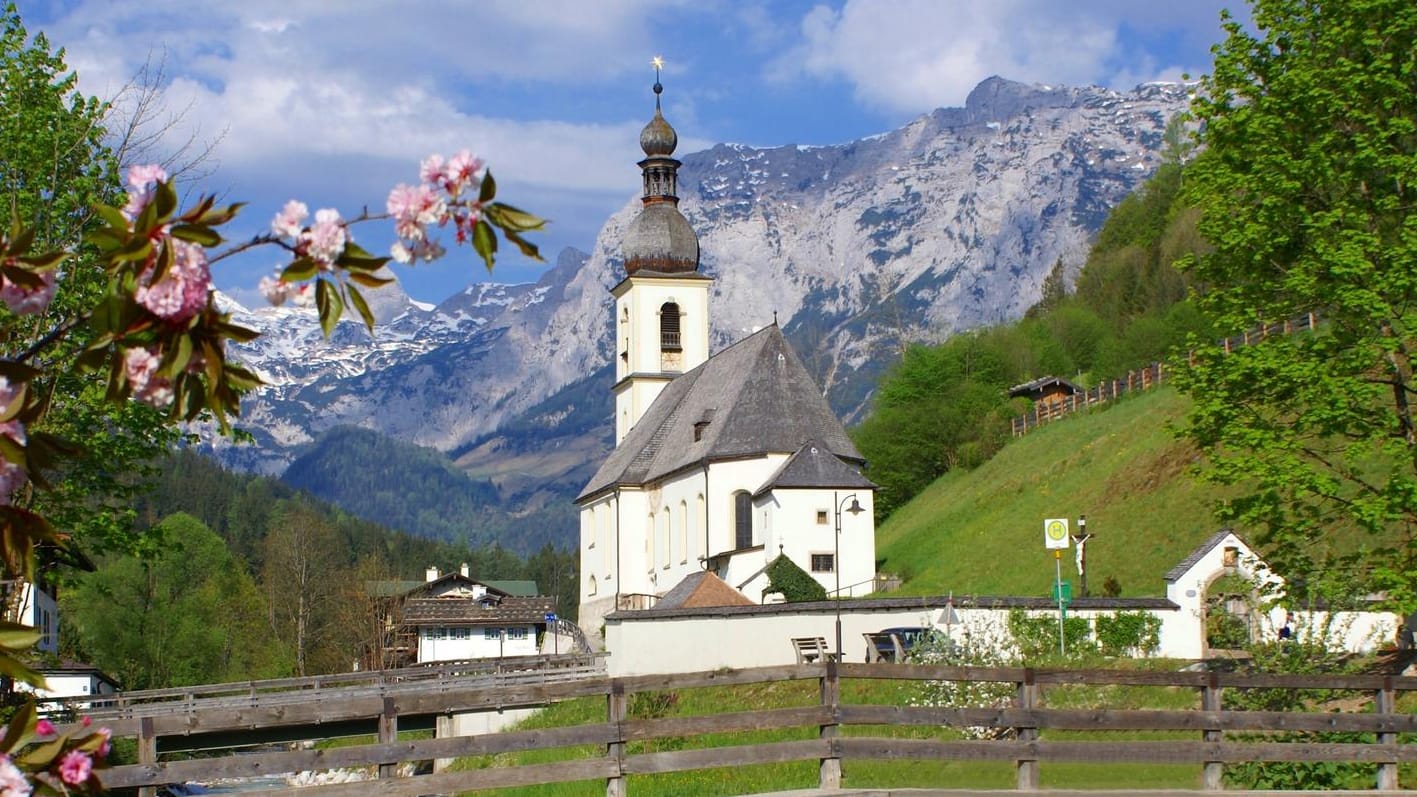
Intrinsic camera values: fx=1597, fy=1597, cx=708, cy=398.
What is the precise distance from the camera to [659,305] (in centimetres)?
7312

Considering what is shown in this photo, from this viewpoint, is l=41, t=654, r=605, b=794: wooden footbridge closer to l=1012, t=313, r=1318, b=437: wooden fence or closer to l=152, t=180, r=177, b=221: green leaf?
l=152, t=180, r=177, b=221: green leaf

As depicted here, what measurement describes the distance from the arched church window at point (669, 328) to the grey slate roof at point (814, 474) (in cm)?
1921

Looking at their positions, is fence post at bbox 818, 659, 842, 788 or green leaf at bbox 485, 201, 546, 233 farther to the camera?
fence post at bbox 818, 659, 842, 788

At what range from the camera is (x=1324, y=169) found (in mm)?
21828

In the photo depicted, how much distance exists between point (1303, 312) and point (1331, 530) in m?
16.2

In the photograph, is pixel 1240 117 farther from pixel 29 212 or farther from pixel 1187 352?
pixel 29 212

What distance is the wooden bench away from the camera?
35031mm

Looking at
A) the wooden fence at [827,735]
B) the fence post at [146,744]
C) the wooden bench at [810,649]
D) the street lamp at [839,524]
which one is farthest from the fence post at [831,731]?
the street lamp at [839,524]

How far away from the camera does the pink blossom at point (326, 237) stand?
3.88 m

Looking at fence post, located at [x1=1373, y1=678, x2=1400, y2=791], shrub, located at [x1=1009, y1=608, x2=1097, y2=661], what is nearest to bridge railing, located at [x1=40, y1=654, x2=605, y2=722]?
shrub, located at [x1=1009, y1=608, x2=1097, y2=661]

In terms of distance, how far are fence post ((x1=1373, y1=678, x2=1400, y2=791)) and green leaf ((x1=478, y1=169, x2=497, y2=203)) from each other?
12384mm

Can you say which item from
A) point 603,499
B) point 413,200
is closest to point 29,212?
point 413,200

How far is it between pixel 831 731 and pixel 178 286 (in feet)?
31.6

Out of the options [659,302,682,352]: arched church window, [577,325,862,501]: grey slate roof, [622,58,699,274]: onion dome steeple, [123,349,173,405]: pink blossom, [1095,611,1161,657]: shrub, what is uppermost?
[622,58,699,274]: onion dome steeple
